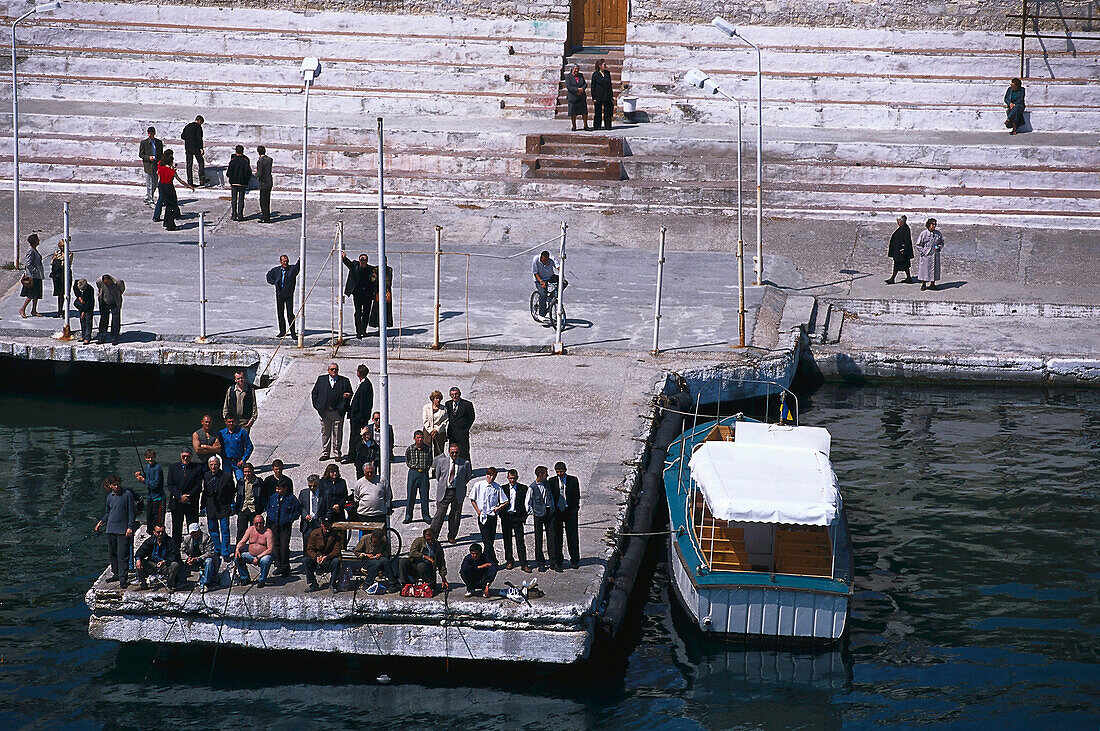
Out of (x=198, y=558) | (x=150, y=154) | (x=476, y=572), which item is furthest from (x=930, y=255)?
(x=198, y=558)

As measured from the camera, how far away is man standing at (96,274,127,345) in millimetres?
25344

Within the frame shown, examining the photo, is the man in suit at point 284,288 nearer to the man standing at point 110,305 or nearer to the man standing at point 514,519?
the man standing at point 110,305

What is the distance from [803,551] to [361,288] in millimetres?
9882

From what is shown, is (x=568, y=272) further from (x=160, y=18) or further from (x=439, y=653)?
(x=160, y=18)

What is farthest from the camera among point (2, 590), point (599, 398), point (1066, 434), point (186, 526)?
point (1066, 434)

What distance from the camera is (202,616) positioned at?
16.8 m

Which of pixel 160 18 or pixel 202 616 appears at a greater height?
pixel 160 18

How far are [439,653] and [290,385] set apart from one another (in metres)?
8.04

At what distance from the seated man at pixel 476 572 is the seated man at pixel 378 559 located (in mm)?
837

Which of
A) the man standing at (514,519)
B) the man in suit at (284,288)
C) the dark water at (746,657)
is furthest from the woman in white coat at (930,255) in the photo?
the man standing at (514,519)

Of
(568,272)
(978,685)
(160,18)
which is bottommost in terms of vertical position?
(978,685)

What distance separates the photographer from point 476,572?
1667 cm

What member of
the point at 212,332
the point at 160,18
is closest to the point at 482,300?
the point at 212,332

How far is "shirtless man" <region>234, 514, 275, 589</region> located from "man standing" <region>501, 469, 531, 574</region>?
277 cm
